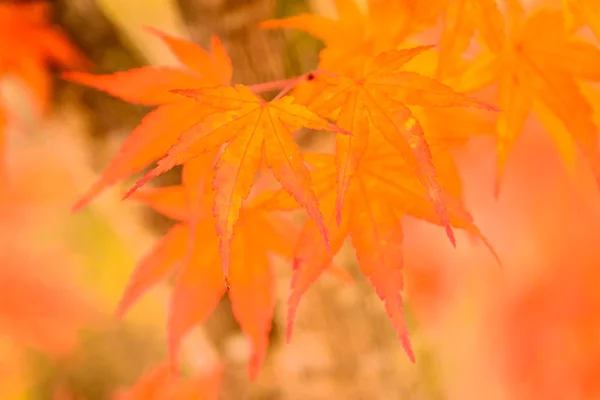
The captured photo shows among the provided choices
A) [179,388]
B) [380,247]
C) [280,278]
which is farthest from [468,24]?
[179,388]

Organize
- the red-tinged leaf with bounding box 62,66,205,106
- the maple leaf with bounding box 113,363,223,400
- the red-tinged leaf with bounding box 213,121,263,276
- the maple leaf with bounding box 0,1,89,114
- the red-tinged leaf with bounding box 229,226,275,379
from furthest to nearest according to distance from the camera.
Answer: the maple leaf with bounding box 113,363,223,400 → the maple leaf with bounding box 0,1,89,114 → the red-tinged leaf with bounding box 229,226,275,379 → the red-tinged leaf with bounding box 62,66,205,106 → the red-tinged leaf with bounding box 213,121,263,276

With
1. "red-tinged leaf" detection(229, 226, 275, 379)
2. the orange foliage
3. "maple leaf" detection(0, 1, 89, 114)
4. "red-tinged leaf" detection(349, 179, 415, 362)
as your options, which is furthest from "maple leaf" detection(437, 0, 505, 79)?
"maple leaf" detection(0, 1, 89, 114)

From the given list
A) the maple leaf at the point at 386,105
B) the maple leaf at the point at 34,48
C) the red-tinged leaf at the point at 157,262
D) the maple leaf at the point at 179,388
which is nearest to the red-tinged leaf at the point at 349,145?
the maple leaf at the point at 386,105

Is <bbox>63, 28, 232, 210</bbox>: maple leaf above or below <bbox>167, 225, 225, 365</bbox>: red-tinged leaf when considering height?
above

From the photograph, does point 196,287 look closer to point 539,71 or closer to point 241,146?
point 241,146

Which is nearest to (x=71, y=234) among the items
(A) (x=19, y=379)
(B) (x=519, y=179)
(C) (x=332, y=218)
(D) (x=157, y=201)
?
(A) (x=19, y=379)

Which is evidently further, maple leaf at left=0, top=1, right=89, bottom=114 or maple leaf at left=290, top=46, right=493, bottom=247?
maple leaf at left=0, top=1, right=89, bottom=114

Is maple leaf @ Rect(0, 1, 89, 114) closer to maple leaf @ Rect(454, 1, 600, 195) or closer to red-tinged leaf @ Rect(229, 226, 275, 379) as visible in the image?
red-tinged leaf @ Rect(229, 226, 275, 379)
